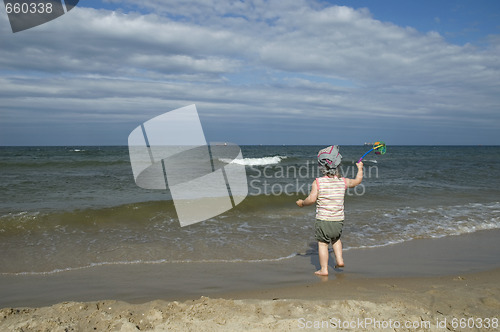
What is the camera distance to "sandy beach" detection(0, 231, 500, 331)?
3227mm

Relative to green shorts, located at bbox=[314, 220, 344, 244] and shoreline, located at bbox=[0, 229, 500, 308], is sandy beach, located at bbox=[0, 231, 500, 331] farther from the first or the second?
green shorts, located at bbox=[314, 220, 344, 244]

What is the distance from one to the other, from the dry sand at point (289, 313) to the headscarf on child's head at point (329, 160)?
143cm

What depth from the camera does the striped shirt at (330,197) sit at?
15.4ft

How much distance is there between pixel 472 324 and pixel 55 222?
26.1 ft

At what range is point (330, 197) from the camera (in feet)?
15.5

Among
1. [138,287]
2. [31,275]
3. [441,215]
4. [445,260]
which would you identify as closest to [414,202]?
[441,215]

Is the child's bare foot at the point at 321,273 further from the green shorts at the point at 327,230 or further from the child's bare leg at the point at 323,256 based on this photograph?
the green shorts at the point at 327,230

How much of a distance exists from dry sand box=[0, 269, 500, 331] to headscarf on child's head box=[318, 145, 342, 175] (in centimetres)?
143

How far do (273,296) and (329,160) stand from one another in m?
1.73

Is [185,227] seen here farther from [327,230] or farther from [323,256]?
[327,230]

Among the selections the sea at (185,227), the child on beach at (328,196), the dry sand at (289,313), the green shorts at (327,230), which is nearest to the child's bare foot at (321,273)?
the child on beach at (328,196)

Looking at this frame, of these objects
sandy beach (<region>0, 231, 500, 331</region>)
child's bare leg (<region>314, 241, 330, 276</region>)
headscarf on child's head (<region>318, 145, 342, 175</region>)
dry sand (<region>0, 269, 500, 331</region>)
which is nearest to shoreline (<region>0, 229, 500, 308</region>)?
sandy beach (<region>0, 231, 500, 331</region>)

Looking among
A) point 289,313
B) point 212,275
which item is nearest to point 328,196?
point 289,313

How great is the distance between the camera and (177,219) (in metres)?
8.99
